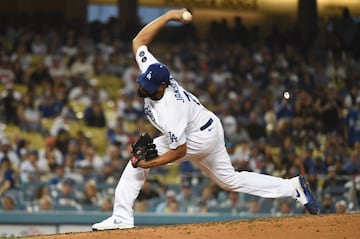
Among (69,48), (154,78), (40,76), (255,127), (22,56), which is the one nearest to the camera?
(154,78)

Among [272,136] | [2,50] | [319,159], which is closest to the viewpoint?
[319,159]

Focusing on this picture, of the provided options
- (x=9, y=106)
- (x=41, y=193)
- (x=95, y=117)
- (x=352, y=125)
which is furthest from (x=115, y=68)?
(x=41, y=193)

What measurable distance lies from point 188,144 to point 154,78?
0.69m

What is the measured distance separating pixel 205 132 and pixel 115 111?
7.94 m

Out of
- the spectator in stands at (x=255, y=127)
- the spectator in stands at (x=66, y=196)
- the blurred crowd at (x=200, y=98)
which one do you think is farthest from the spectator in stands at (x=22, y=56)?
the spectator in stands at (x=66, y=196)

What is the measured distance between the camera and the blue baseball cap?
6.98 m

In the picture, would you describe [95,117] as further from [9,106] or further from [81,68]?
[81,68]


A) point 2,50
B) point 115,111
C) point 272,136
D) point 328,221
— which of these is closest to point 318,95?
point 272,136

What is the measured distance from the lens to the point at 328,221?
7.59m

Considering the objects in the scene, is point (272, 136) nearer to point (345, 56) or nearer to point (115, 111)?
point (115, 111)

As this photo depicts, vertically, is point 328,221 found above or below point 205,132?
below

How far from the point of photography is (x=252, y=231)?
24.0 feet

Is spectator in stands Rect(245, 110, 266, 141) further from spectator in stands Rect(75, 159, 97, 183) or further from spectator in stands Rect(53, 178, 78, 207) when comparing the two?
spectator in stands Rect(53, 178, 78, 207)

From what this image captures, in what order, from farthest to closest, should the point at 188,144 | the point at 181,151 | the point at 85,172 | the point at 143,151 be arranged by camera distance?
the point at 85,172 < the point at 188,144 < the point at 143,151 < the point at 181,151
